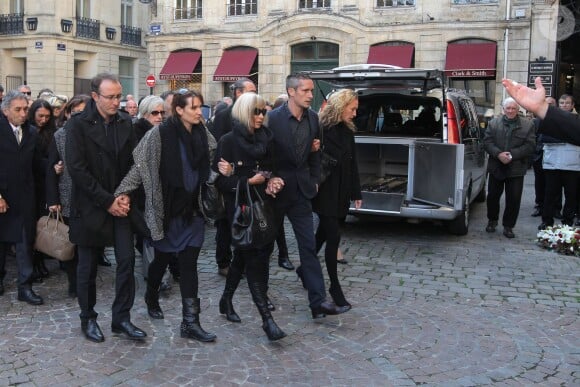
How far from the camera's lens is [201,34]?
2625cm

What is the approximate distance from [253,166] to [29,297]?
240cm

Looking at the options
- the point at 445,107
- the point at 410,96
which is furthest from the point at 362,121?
the point at 445,107

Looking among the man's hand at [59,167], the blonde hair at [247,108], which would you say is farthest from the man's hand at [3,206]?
the blonde hair at [247,108]

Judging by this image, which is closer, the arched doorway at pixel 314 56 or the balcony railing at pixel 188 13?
the arched doorway at pixel 314 56

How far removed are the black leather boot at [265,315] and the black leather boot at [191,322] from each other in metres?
0.39

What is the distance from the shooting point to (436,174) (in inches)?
311

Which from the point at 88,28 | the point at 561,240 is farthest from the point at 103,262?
the point at 88,28

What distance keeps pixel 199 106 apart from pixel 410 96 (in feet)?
17.5

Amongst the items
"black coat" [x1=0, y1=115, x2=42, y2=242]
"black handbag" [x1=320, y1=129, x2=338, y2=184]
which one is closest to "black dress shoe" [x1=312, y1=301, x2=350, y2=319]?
"black handbag" [x1=320, y1=129, x2=338, y2=184]

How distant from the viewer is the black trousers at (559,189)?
909 centimetres

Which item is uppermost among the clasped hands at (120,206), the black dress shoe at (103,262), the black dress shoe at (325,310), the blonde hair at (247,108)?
the blonde hair at (247,108)

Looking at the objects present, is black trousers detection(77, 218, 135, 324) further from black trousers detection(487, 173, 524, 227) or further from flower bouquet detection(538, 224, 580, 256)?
black trousers detection(487, 173, 524, 227)

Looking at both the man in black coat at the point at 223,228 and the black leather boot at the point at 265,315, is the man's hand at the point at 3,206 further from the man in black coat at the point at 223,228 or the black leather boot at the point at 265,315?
the black leather boot at the point at 265,315

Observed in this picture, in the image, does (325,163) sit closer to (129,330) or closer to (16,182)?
(129,330)
